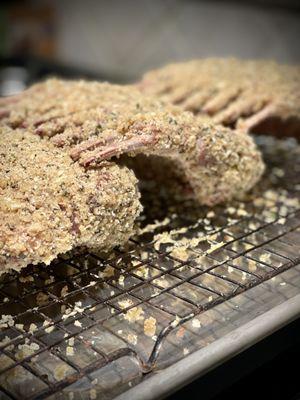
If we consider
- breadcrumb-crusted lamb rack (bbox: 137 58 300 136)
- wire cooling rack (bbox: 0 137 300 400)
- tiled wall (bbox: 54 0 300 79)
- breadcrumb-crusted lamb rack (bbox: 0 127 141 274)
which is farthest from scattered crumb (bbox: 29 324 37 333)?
tiled wall (bbox: 54 0 300 79)

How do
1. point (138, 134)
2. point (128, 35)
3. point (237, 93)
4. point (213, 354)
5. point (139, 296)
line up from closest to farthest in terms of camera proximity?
point (213, 354)
point (139, 296)
point (138, 134)
point (237, 93)
point (128, 35)

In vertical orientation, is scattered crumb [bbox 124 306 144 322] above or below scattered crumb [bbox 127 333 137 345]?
above

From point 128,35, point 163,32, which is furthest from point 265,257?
point 128,35

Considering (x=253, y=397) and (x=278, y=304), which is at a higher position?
(x=278, y=304)

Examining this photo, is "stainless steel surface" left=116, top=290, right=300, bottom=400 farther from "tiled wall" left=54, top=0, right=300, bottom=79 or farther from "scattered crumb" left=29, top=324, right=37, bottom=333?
"tiled wall" left=54, top=0, right=300, bottom=79

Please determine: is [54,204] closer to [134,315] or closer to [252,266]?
[134,315]

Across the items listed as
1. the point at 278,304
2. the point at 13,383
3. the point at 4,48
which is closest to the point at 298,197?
the point at 278,304

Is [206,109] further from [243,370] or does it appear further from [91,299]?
[243,370]
